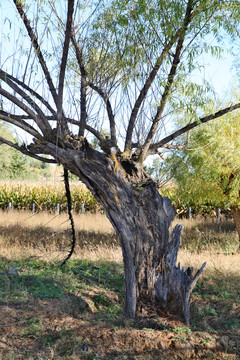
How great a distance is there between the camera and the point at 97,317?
14.8ft

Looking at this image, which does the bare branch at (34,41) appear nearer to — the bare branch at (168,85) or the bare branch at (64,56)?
the bare branch at (64,56)

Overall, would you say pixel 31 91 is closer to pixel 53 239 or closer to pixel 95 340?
pixel 95 340

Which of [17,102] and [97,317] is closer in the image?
[97,317]

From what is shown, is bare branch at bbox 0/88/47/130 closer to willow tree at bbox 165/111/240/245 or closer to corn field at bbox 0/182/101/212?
willow tree at bbox 165/111/240/245

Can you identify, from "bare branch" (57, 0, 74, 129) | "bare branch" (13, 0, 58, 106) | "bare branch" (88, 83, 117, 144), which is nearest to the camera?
"bare branch" (57, 0, 74, 129)

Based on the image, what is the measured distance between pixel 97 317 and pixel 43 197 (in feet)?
45.0

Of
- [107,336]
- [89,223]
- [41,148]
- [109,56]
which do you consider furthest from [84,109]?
[89,223]

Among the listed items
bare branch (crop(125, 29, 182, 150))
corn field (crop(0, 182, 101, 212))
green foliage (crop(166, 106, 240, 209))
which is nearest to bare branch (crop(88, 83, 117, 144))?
bare branch (crop(125, 29, 182, 150))

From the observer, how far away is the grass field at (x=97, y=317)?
147 inches

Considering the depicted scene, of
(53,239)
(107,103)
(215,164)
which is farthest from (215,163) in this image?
(53,239)

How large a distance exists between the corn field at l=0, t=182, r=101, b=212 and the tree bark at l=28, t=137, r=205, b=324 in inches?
480

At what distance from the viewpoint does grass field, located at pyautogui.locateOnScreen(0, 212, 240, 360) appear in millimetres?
3734

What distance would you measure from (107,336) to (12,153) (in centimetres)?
2980

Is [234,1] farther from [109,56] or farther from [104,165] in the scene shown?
[104,165]
